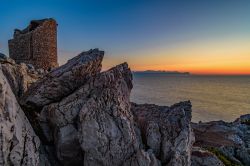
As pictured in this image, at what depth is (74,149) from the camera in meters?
9.46

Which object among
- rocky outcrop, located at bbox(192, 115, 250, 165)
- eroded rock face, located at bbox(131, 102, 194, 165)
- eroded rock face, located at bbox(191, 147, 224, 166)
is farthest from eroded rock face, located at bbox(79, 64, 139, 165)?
rocky outcrop, located at bbox(192, 115, 250, 165)

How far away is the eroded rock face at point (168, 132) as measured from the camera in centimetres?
1000

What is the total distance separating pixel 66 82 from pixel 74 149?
2945 millimetres

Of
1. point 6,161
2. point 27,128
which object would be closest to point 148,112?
point 27,128

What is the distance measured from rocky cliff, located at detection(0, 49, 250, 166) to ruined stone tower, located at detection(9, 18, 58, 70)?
10.7 m

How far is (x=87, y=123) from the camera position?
8.98 metres

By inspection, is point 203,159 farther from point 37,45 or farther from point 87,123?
point 37,45

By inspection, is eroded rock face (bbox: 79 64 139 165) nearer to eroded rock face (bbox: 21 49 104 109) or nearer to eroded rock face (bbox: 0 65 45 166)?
eroded rock face (bbox: 21 49 104 109)

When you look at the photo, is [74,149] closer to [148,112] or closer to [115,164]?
[115,164]

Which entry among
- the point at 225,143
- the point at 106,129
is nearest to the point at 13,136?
the point at 106,129

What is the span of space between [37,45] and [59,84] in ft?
44.8

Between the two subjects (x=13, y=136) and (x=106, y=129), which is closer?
(x=13, y=136)

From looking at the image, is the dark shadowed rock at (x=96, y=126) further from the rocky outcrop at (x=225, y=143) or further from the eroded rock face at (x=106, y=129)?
the rocky outcrop at (x=225, y=143)

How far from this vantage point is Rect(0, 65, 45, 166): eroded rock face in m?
6.93
